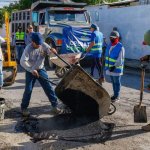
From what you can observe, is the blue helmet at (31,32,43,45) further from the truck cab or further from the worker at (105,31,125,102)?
the truck cab

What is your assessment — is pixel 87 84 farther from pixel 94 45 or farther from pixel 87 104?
pixel 94 45

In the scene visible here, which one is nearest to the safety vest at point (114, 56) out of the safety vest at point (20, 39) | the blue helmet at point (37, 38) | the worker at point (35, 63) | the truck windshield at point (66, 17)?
the worker at point (35, 63)

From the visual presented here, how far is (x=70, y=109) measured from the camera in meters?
7.62

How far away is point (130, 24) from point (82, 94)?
1013cm

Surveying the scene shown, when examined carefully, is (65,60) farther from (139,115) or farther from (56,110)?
(139,115)

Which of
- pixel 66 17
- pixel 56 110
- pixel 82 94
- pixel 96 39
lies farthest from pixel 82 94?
pixel 66 17

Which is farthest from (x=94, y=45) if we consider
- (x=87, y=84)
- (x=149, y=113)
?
(x=87, y=84)

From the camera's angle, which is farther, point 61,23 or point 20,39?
point 20,39

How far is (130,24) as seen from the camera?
16609 millimetres

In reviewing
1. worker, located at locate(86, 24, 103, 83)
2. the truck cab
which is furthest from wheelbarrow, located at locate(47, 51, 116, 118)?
the truck cab

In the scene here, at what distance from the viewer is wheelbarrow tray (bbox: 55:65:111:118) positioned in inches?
263

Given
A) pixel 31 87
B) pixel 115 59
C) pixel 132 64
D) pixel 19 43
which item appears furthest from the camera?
pixel 19 43

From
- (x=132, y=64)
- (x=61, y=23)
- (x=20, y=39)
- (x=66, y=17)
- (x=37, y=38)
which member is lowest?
(x=132, y=64)

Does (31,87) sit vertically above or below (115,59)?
below
